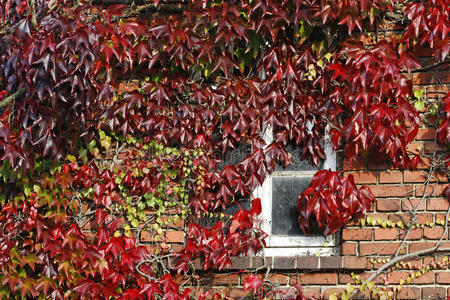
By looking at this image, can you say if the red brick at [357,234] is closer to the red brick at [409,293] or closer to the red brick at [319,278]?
the red brick at [319,278]

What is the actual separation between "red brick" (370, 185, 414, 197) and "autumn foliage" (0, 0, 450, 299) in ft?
0.34

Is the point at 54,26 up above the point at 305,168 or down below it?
above

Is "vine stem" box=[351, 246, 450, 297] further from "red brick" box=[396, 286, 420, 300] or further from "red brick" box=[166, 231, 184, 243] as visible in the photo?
"red brick" box=[166, 231, 184, 243]

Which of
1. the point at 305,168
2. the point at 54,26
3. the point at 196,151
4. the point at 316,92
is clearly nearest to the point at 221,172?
the point at 196,151

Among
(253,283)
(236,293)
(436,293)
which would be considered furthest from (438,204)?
(236,293)

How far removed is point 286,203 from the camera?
4113mm

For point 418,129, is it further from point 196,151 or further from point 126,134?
point 126,134

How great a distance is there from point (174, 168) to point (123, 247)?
0.61 m

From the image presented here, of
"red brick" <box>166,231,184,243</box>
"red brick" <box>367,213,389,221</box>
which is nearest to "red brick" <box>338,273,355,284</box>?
"red brick" <box>367,213,389,221</box>

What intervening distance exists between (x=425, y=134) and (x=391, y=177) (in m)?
0.35

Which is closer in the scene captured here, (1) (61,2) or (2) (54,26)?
(2) (54,26)

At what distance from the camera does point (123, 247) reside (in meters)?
3.99

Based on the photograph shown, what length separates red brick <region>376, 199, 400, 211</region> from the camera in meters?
3.89

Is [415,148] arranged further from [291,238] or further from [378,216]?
[291,238]
